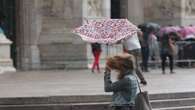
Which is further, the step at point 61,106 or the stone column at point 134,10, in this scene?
the stone column at point 134,10

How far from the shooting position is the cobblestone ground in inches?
605

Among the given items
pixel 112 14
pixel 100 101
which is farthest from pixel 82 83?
pixel 112 14

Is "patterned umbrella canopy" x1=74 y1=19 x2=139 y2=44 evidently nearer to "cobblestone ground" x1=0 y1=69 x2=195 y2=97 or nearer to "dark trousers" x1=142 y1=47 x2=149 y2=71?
"cobblestone ground" x1=0 y1=69 x2=195 y2=97

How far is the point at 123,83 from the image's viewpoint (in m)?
9.05

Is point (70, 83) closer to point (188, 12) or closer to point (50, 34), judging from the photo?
point (50, 34)

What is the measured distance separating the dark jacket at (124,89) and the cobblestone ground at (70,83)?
540 centimetres

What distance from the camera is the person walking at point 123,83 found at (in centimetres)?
898

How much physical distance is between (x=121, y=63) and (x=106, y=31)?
3.84m

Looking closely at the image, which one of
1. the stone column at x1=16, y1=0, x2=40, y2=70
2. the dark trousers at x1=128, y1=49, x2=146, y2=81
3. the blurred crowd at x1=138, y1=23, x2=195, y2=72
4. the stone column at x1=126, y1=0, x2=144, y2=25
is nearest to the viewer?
the dark trousers at x1=128, y1=49, x2=146, y2=81

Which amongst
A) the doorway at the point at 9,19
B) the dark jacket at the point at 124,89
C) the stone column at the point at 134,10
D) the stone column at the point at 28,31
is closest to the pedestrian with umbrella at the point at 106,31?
the dark jacket at the point at 124,89

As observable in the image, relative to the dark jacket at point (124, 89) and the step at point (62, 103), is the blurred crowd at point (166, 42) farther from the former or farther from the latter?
the dark jacket at point (124, 89)

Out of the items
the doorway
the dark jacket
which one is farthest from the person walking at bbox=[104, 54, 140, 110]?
the doorway

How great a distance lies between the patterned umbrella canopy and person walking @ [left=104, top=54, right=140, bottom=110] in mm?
3465

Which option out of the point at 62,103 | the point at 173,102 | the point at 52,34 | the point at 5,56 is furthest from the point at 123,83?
the point at 52,34
